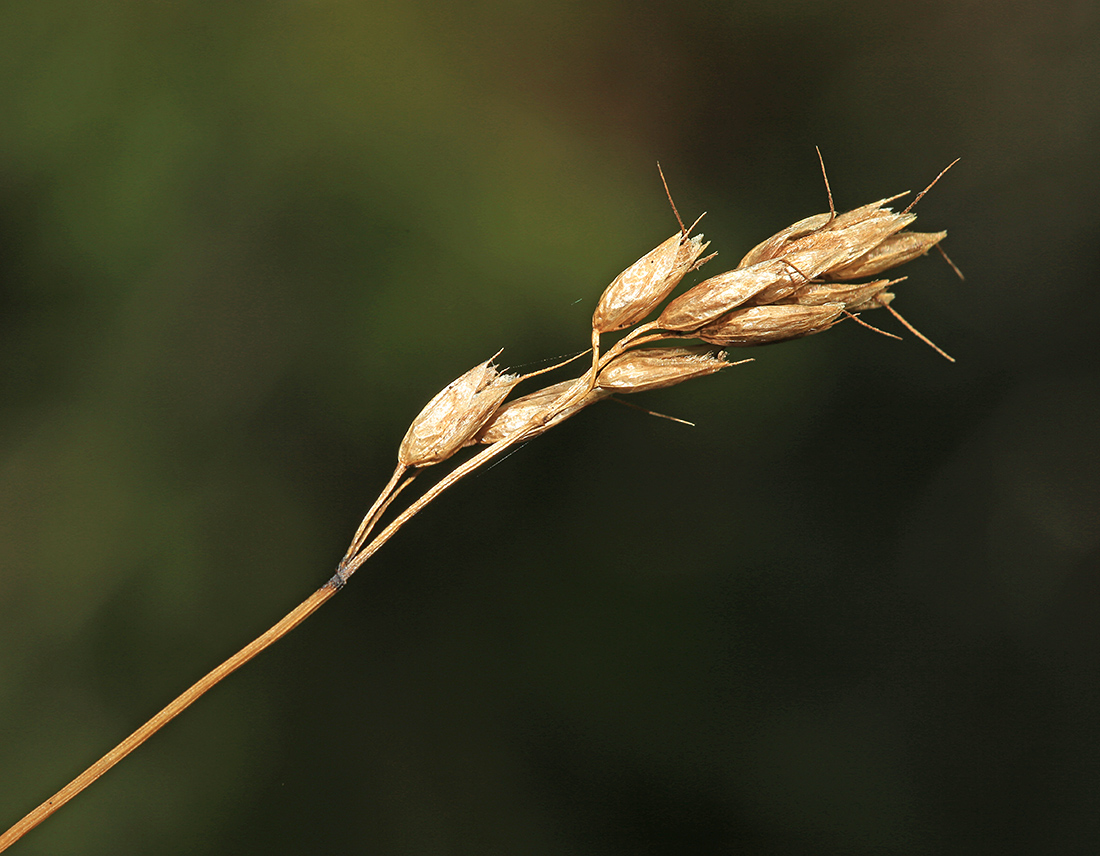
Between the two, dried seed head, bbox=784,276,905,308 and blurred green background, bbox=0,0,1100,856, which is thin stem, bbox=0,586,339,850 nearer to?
dried seed head, bbox=784,276,905,308

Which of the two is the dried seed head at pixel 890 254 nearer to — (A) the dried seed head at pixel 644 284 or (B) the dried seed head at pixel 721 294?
(B) the dried seed head at pixel 721 294

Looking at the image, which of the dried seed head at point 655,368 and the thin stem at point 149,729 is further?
the dried seed head at point 655,368

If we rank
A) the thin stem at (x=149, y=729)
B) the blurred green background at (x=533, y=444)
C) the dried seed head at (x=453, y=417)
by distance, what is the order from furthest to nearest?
1. the blurred green background at (x=533, y=444)
2. the dried seed head at (x=453, y=417)
3. the thin stem at (x=149, y=729)

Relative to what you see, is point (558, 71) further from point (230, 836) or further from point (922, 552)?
point (230, 836)

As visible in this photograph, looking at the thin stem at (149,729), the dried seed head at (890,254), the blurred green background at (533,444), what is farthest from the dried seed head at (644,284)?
the blurred green background at (533,444)

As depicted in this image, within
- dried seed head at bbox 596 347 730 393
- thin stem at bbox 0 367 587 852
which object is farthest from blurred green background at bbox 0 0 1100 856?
thin stem at bbox 0 367 587 852

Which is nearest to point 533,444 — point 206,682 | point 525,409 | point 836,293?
point 525,409

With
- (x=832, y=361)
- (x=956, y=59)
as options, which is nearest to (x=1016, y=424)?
(x=832, y=361)

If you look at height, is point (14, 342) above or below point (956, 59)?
above
